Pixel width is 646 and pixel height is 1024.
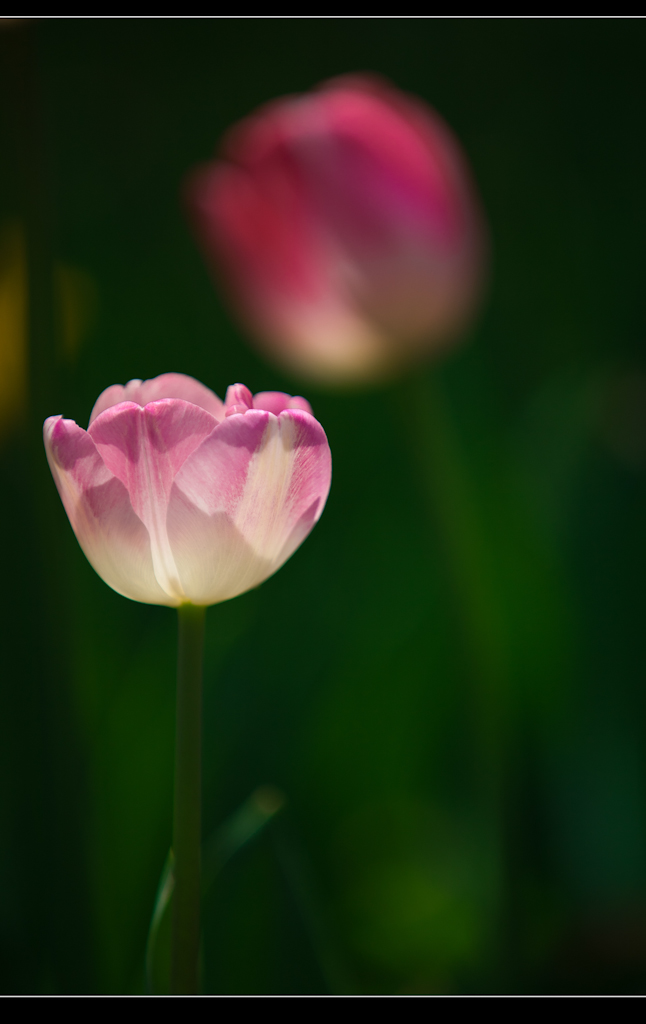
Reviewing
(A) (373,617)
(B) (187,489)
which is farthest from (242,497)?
(A) (373,617)

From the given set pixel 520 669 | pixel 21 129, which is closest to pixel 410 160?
pixel 21 129

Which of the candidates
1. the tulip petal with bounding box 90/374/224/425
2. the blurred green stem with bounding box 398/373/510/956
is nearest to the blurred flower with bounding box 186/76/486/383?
the blurred green stem with bounding box 398/373/510/956

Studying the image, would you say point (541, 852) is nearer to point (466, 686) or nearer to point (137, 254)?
point (466, 686)

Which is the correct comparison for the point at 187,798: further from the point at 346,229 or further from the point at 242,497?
the point at 346,229

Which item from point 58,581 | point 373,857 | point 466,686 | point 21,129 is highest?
point 21,129

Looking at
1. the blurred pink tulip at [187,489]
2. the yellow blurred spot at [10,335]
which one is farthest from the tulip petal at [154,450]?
the yellow blurred spot at [10,335]
